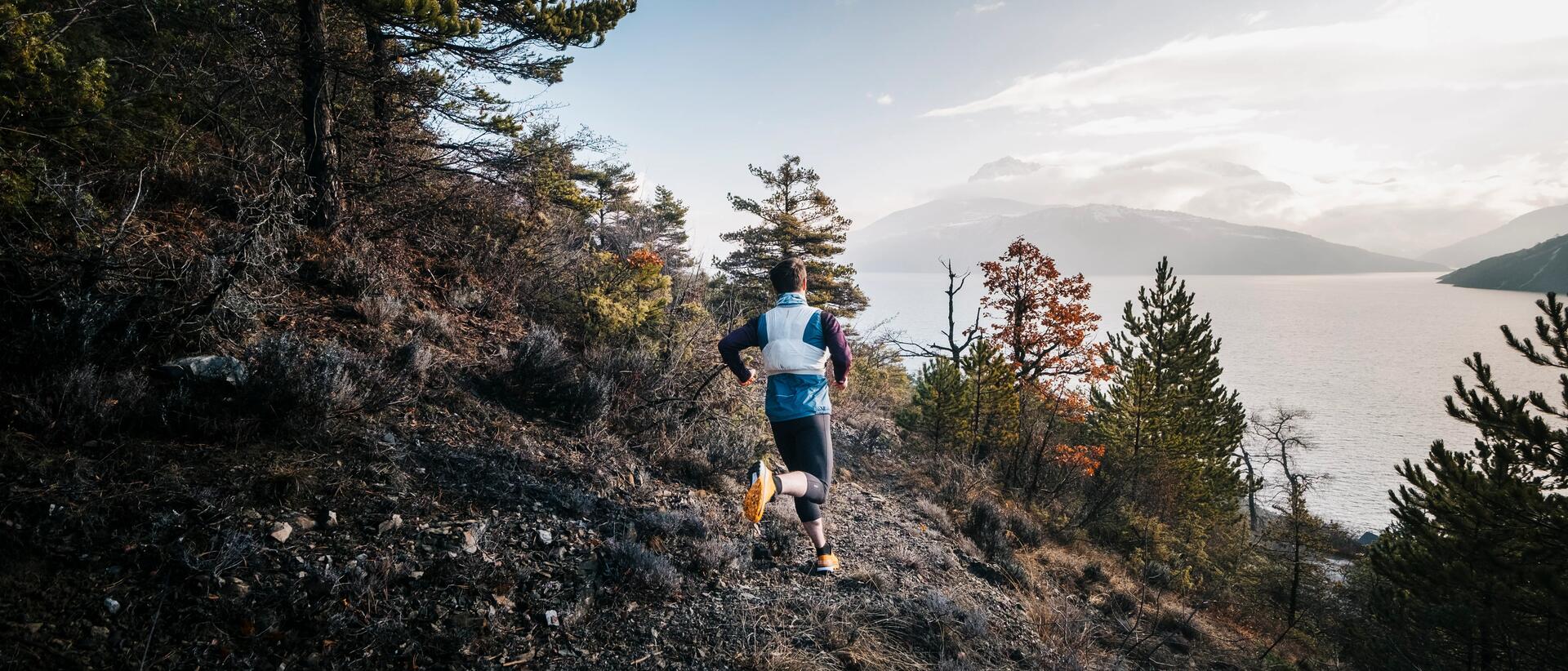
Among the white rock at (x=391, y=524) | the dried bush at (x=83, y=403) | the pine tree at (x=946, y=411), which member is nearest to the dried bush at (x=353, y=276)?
the dried bush at (x=83, y=403)

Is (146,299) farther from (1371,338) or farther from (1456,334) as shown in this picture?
(1456,334)

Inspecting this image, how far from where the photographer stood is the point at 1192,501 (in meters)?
18.8

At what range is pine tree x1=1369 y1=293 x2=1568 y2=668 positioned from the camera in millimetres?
6082

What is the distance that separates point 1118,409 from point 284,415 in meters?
22.2

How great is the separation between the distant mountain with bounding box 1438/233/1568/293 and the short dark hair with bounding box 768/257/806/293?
193 m

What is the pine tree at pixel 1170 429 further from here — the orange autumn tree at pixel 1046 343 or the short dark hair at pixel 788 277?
the short dark hair at pixel 788 277

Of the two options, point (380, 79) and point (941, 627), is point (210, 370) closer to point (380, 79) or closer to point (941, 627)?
point (380, 79)

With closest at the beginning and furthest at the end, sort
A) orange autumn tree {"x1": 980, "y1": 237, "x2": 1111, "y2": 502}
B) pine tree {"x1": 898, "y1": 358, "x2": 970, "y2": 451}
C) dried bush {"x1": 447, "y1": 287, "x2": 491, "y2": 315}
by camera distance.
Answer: dried bush {"x1": 447, "y1": 287, "x2": 491, "y2": 315} → pine tree {"x1": 898, "y1": 358, "x2": 970, "y2": 451} → orange autumn tree {"x1": 980, "y1": 237, "x2": 1111, "y2": 502}

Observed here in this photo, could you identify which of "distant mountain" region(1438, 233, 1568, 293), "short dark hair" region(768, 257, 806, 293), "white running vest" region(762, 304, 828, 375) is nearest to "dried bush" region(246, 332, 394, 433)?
"white running vest" region(762, 304, 828, 375)

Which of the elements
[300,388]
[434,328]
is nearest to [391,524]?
[300,388]

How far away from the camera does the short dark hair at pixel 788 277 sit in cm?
420

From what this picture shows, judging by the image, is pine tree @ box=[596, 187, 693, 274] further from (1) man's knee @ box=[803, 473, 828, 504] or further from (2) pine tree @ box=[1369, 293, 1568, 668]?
(2) pine tree @ box=[1369, 293, 1568, 668]

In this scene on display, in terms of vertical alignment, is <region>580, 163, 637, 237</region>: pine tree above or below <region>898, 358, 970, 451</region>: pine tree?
above

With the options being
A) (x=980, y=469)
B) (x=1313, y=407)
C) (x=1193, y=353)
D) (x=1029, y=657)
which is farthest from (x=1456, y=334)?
(x=1029, y=657)
